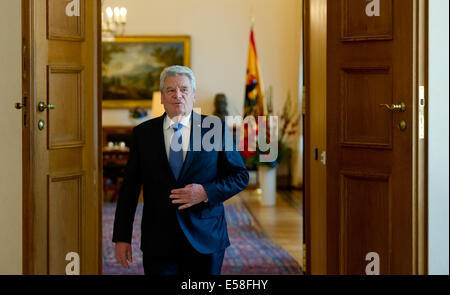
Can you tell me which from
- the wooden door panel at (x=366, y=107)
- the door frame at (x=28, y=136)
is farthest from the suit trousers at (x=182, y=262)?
the wooden door panel at (x=366, y=107)

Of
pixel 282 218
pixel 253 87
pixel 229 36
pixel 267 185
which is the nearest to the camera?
pixel 282 218

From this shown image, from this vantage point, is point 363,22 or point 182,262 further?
point 363,22

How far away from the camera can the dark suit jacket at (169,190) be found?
276 cm

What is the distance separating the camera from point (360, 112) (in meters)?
3.38

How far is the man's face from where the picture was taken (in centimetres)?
288

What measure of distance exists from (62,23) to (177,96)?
88 centimetres

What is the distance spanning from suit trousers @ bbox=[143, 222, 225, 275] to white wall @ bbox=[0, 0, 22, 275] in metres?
1.08

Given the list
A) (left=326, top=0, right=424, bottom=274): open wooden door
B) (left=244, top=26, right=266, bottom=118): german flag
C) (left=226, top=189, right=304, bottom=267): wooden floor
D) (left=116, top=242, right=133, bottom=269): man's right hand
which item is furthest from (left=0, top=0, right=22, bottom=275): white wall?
(left=244, top=26, right=266, bottom=118): german flag

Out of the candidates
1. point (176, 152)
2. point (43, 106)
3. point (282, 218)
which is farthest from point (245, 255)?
point (176, 152)

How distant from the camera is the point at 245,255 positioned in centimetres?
574

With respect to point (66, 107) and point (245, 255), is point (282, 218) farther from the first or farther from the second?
point (66, 107)

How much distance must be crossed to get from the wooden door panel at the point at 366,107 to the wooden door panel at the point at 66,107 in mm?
1368
